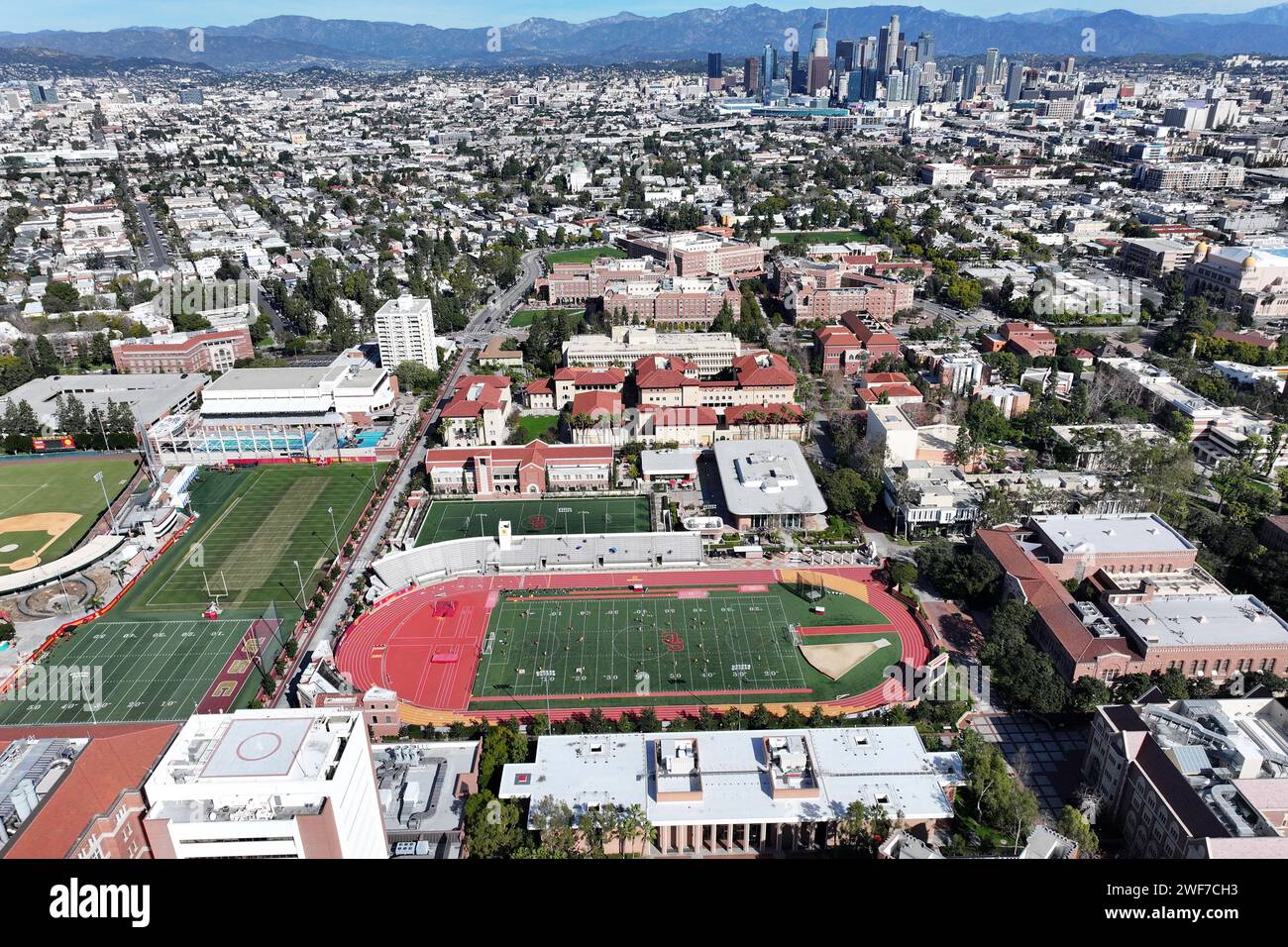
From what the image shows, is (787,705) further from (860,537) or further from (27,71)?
(27,71)

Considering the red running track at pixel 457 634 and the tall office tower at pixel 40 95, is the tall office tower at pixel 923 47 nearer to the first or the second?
the tall office tower at pixel 40 95

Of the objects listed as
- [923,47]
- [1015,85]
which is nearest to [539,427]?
[1015,85]

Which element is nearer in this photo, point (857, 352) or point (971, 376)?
point (971, 376)

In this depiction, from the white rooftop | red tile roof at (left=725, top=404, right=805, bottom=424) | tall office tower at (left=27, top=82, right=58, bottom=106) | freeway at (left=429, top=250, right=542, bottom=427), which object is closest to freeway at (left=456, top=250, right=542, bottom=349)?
freeway at (left=429, top=250, right=542, bottom=427)

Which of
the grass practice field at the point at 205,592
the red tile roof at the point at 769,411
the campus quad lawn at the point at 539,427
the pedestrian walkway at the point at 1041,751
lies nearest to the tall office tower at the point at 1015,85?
the red tile roof at the point at 769,411

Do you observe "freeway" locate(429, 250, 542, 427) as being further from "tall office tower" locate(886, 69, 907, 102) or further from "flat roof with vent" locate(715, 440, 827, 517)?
"tall office tower" locate(886, 69, 907, 102)
